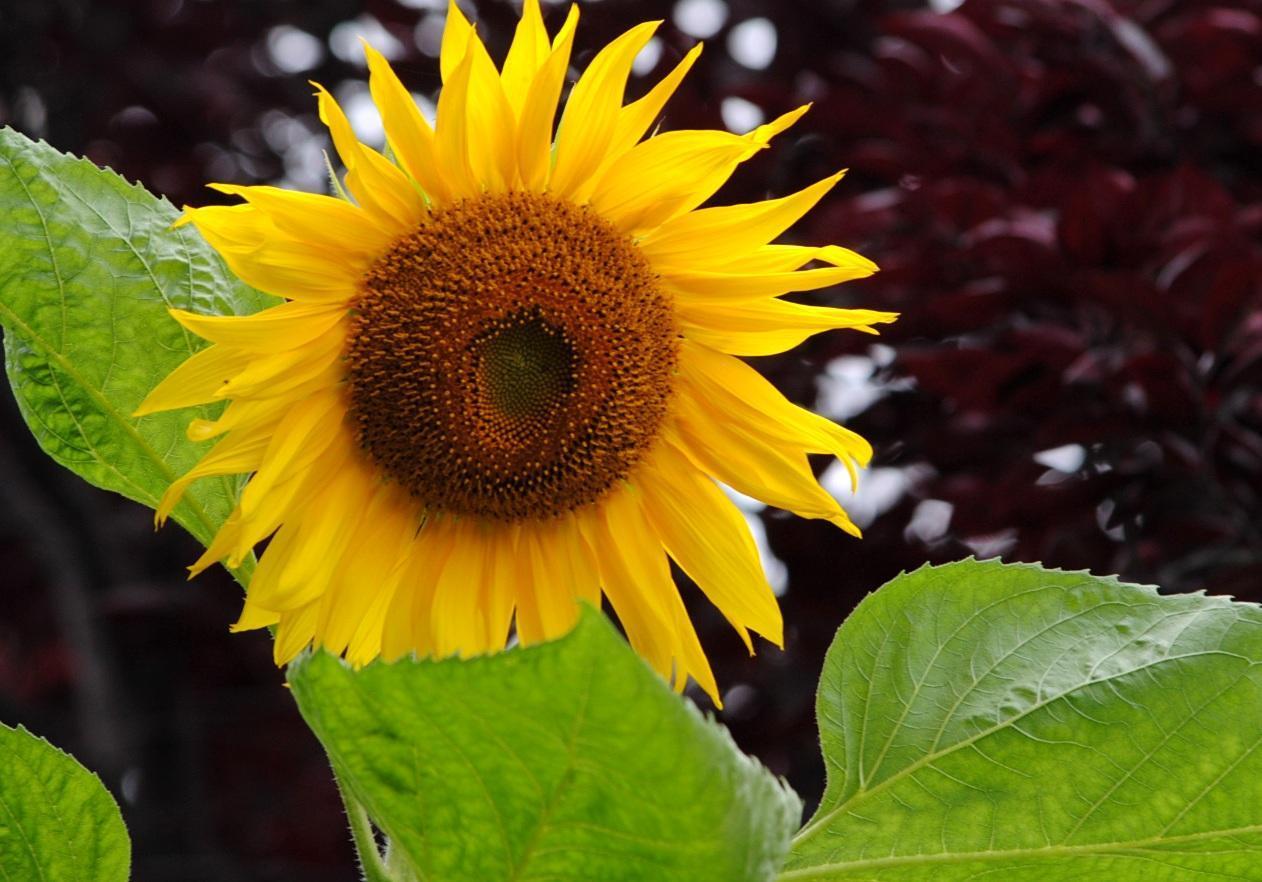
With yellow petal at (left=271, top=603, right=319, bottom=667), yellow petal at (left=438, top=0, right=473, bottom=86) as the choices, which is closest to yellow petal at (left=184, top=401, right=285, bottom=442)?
yellow petal at (left=271, top=603, right=319, bottom=667)

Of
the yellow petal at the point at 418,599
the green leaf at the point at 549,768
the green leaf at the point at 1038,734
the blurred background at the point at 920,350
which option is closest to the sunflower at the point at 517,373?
the yellow petal at the point at 418,599

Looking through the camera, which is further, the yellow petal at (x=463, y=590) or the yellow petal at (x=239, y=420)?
the yellow petal at (x=463, y=590)

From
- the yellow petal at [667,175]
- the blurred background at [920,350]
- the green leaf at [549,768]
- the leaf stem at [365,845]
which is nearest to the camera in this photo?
the green leaf at [549,768]

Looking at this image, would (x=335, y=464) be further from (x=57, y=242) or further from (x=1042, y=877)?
(x=1042, y=877)

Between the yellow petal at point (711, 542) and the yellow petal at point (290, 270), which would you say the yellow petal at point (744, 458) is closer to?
the yellow petal at point (711, 542)

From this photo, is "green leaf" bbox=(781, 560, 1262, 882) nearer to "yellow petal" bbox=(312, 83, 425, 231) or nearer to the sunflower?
the sunflower

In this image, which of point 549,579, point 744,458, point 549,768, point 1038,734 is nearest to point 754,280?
point 744,458

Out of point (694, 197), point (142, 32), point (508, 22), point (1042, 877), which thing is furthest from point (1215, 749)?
point (142, 32)
